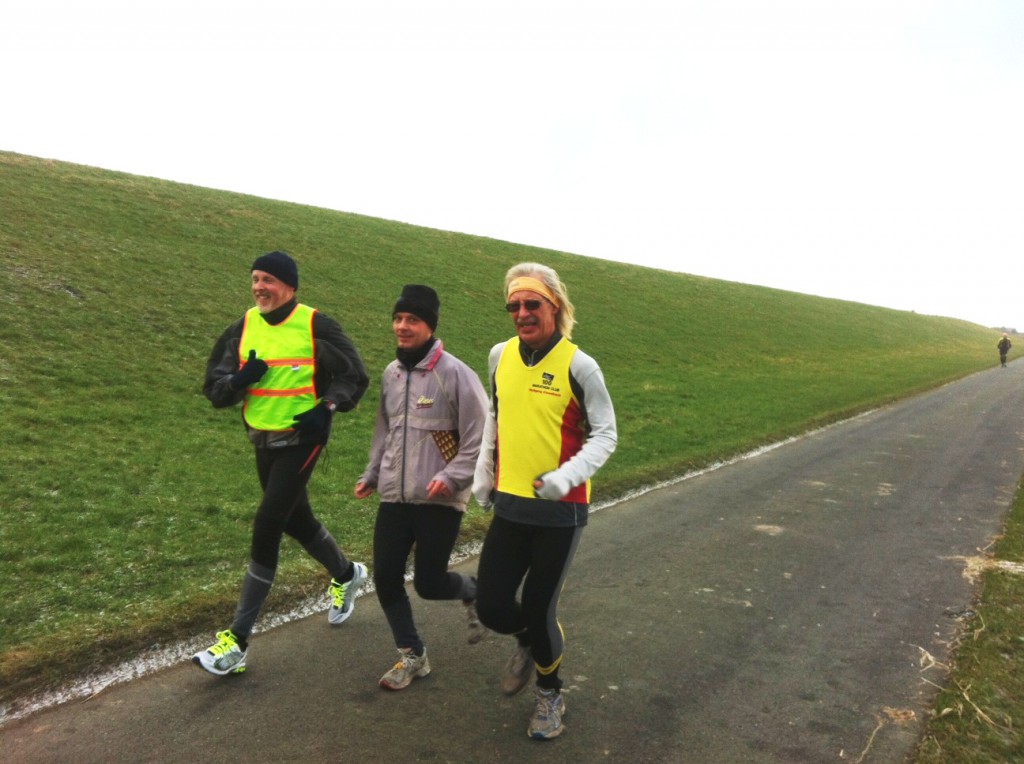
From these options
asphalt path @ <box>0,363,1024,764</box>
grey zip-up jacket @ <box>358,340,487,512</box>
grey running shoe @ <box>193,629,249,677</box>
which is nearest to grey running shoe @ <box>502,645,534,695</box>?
asphalt path @ <box>0,363,1024,764</box>

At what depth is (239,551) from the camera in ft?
20.8

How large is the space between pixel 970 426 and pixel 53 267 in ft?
76.5

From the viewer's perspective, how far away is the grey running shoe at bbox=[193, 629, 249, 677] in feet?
13.4

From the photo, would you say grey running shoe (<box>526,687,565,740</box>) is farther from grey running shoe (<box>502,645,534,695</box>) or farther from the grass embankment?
the grass embankment

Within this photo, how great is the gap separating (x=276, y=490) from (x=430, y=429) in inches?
40.9

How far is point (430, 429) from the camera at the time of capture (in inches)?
160

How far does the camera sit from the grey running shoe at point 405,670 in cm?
405

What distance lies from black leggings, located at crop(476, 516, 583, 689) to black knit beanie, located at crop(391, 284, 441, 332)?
1291mm

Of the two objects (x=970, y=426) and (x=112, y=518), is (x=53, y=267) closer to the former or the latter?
(x=112, y=518)

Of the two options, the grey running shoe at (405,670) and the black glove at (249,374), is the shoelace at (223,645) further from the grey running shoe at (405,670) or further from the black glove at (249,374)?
the black glove at (249,374)

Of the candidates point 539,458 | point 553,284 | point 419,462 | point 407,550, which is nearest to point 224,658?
point 407,550

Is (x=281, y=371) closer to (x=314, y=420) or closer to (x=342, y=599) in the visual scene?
(x=314, y=420)

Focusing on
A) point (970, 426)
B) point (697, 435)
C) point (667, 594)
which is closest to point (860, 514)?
point (667, 594)

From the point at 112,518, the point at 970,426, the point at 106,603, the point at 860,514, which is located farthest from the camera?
the point at 970,426
